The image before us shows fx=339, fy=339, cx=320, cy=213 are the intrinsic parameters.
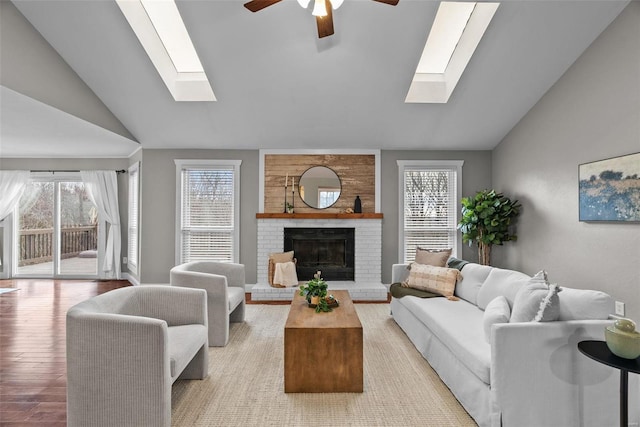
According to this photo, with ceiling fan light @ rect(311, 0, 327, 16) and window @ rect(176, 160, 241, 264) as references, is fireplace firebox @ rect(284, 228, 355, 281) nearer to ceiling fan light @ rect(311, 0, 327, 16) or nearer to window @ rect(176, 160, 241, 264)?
window @ rect(176, 160, 241, 264)

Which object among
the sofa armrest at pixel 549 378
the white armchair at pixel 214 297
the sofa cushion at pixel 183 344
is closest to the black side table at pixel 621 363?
the sofa armrest at pixel 549 378

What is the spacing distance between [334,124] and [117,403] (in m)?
4.17

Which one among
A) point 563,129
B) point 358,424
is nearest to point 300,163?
point 563,129

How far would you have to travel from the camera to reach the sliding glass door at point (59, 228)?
6527mm

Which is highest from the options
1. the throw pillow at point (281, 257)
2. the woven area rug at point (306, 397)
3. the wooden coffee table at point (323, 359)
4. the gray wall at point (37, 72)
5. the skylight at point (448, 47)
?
the skylight at point (448, 47)

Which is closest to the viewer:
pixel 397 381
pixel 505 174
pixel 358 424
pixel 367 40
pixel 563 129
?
pixel 358 424

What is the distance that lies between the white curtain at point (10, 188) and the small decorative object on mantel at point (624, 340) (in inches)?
338

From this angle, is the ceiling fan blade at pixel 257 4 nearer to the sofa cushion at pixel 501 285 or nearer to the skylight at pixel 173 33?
the skylight at pixel 173 33

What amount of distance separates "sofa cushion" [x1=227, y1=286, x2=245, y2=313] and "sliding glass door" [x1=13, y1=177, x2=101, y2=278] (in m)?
4.08

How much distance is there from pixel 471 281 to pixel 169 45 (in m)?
4.59

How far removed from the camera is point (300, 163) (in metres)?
5.72

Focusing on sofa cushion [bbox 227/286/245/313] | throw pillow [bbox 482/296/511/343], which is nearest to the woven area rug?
sofa cushion [bbox 227/286/245/313]

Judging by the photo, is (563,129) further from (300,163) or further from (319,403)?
(319,403)

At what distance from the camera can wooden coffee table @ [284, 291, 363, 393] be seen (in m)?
2.54
